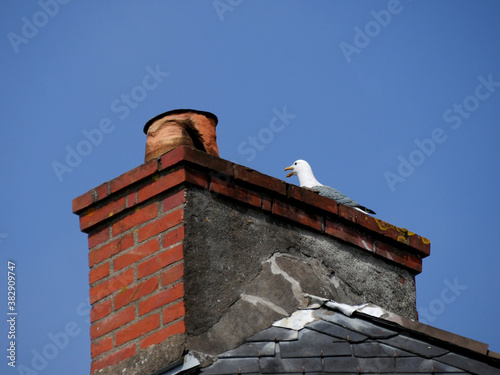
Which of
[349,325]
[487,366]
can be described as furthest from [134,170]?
[487,366]

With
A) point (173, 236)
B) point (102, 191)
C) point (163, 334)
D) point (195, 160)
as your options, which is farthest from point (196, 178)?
point (163, 334)

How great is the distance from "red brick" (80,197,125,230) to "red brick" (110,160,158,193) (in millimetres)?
73

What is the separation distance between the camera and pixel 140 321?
4.30m

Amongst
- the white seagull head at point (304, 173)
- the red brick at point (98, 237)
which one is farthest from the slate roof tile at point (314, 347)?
the white seagull head at point (304, 173)

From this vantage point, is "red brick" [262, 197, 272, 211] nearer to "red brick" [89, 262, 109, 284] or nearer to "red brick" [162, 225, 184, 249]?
"red brick" [162, 225, 184, 249]

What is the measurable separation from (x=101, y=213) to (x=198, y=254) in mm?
672

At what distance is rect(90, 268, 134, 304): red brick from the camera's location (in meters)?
4.46

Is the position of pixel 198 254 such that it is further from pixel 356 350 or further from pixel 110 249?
pixel 356 350

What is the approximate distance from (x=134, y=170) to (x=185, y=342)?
3.29 feet

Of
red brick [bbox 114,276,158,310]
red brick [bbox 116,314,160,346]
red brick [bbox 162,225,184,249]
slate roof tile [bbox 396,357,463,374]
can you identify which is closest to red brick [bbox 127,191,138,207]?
red brick [bbox 162,225,184,249]

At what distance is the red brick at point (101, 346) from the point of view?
14.5 ft

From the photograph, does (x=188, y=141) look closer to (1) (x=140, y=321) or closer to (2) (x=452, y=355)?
(1) (x=140, y=321)

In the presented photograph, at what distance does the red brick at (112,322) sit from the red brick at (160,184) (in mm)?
568

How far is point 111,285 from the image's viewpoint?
14.8 ft
